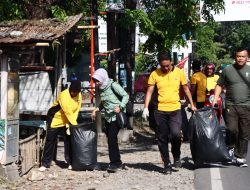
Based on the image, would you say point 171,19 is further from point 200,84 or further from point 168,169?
point 168,169

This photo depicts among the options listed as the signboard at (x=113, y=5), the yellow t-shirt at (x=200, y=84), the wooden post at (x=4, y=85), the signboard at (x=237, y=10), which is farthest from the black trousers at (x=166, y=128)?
the signboard at (x=237, y=10)

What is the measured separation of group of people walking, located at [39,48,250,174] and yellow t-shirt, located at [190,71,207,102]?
7.24 feet

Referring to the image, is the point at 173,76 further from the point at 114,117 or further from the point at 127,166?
the point at 127,166

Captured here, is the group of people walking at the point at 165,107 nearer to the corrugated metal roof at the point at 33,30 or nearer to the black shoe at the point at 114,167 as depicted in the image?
the black shoe at the point at 114,167

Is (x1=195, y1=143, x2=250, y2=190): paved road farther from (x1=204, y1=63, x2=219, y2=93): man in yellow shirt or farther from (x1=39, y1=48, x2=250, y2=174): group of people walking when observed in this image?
(x1=204, y1=63, x2=219, y2=93): man in yellow shirt

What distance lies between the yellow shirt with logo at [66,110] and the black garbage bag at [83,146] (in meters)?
0.16

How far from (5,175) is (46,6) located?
540cm

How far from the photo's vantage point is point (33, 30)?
846cm

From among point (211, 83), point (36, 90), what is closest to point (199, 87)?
point (211, 83)

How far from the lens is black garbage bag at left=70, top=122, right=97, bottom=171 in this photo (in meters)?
8.84

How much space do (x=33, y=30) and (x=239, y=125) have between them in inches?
141

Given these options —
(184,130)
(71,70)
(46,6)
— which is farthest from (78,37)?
(71,70)

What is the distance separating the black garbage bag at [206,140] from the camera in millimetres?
8562

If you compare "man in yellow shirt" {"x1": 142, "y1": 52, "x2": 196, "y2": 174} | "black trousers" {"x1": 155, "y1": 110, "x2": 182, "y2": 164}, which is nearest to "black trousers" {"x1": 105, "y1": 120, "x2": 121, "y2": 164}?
"man in yellow shirt" {"x1": 142, "y1": 52, "x2": 196, "y2": 174}
